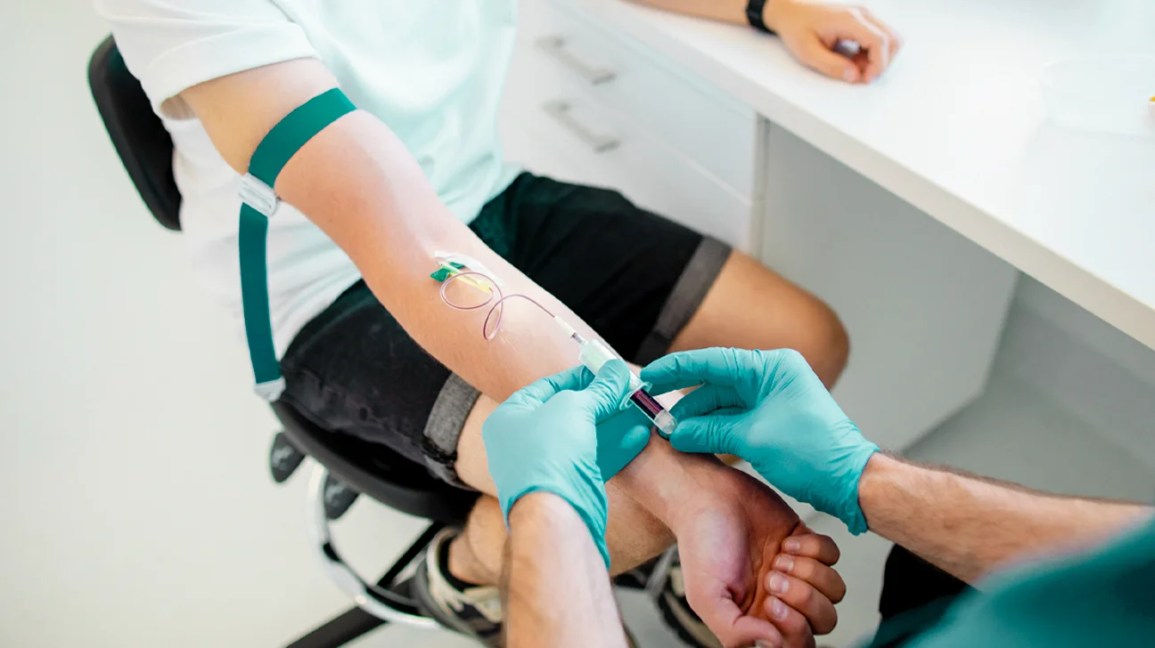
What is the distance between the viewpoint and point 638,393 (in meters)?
0.74

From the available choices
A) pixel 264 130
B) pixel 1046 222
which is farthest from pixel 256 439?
pixel 1046 222

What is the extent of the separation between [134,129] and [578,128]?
60 centimetres

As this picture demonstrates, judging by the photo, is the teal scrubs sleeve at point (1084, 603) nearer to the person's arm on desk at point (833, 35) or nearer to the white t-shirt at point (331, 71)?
the person's arm on desk at point (833, 35)

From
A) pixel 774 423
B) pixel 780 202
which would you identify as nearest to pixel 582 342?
pixel 774 423

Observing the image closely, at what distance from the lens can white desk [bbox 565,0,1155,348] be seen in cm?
68

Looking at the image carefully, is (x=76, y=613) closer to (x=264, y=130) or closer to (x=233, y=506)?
(x=233, y=506)

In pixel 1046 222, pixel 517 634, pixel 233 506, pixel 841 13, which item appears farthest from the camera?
pixel 233 506

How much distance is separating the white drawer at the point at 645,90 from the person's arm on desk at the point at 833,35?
9cm

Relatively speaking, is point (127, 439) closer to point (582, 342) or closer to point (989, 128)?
point (582, 342)

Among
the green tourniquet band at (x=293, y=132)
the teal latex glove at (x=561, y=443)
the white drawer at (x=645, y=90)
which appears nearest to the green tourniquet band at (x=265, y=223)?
the green tourniquet band at (x=293, y=132)

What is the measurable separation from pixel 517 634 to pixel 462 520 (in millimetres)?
376

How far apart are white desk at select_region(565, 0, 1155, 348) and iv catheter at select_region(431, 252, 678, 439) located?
0.32 metres

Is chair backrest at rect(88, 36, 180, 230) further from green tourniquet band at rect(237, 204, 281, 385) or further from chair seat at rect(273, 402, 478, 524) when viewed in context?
chair seat at rect(273, 402, 478, 524)

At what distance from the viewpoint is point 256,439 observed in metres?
1.78
